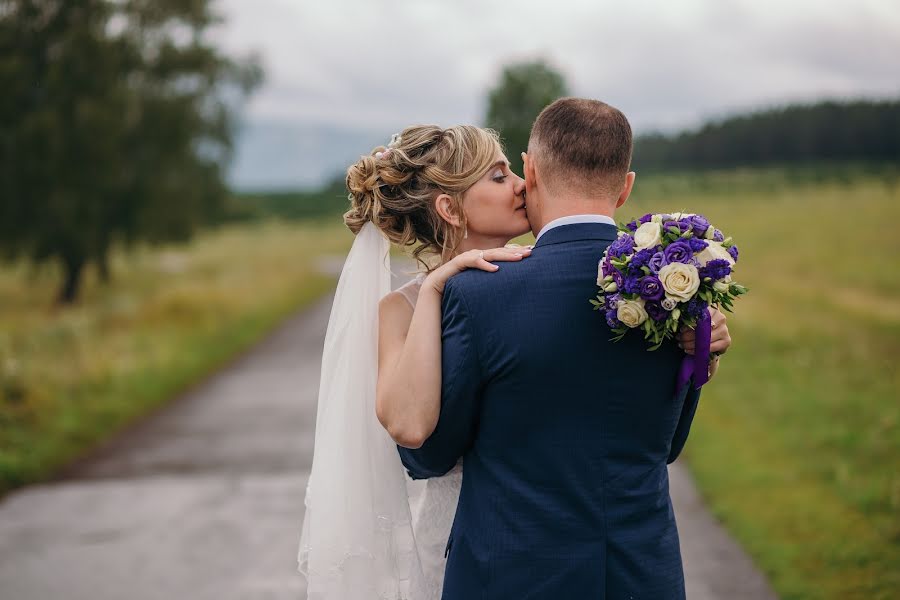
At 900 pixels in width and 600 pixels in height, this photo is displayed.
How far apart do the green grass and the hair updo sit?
10.8ft

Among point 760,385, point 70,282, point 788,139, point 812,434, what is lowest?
point 70,282

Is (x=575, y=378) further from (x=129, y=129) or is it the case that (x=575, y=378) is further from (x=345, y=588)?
(x=129, y=129)

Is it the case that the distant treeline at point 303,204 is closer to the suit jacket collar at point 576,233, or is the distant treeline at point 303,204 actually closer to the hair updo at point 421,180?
the hair updo at point 421,180

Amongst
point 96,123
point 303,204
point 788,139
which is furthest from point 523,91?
point 96,123

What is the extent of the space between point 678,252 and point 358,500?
1.43 m

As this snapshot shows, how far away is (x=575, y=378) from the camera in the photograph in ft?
7.09

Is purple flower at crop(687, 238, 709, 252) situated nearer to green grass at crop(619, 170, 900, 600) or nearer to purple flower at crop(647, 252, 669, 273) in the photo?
purple flower at crop(647, 252, 669, 273)

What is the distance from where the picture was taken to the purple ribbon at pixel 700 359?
7.22 ft

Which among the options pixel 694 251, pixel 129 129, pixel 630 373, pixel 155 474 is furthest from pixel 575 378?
pixel 129 129

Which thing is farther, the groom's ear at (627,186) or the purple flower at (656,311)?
the groom's ear at (627,186)

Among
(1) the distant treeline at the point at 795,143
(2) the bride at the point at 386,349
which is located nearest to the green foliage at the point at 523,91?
(1) the distant treeline at the point at 795,143

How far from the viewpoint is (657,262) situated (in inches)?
84.2

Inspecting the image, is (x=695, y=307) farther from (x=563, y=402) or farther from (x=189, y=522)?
(x=189, y=522)

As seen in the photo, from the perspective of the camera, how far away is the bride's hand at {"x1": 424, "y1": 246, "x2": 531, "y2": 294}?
7.36ft
